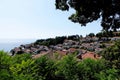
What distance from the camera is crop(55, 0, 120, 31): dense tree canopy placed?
27.8 m

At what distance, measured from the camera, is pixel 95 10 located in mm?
28438

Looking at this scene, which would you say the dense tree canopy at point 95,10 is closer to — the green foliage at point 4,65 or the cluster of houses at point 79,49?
the green foliage at point 4,65

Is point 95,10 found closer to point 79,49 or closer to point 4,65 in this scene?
point 4,65

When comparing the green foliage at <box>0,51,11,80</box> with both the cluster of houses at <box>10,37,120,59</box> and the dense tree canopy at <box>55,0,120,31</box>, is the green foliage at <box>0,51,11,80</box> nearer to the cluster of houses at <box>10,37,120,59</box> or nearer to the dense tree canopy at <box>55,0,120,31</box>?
the dense tree canopy at <box>55,0,120,31</box>

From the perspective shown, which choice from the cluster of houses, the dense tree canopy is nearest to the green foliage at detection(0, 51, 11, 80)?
the dense tree canopy

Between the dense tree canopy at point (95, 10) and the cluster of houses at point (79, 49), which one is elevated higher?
the dense tree canopy at point (95, 10)

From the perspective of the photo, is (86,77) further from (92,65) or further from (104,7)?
(104,7)

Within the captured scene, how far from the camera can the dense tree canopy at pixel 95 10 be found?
2783 cm

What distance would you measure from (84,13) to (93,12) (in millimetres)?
677

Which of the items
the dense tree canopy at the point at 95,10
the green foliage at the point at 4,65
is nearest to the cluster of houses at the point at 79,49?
the dense tree canopy at the point at 95,10

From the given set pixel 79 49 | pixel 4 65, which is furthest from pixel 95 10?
pixel 79 49

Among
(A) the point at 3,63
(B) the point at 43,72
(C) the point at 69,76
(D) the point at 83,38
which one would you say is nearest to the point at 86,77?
(C) the point at 69,76

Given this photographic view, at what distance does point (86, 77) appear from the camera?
75.6 ft

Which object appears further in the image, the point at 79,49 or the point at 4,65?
the point at 79,49
